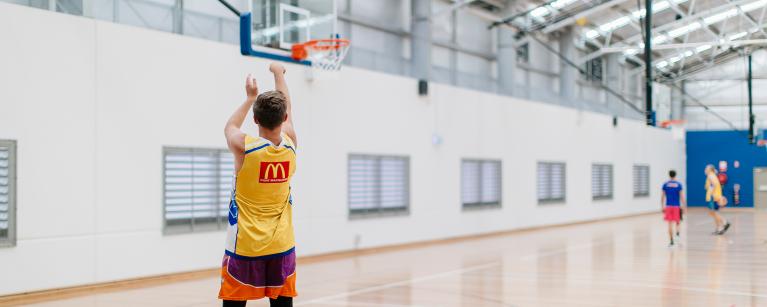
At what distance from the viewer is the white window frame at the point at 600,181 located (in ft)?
88.2

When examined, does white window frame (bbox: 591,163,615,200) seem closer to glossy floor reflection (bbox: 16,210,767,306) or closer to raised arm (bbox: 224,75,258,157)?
glossy floor reflection (bbox: 16,210,767,306)

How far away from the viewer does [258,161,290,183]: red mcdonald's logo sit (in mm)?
3473

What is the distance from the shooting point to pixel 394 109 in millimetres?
16500

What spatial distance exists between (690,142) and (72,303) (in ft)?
111

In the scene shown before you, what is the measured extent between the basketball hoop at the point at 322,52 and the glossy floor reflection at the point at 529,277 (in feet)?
11.3

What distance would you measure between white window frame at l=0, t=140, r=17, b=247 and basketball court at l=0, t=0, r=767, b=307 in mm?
25

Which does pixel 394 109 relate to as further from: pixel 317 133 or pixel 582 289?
pixel 582 289

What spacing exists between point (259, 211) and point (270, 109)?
0.49 meters

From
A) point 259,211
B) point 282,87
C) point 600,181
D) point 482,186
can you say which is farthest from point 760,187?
point 259,211

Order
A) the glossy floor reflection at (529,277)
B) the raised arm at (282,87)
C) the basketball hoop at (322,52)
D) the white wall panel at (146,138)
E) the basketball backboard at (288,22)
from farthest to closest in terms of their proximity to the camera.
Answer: the basketball hoop at (322,52)
the basketball backboard at (288,22)
the white wall panel at (146,138)
the glossy floor reflection at (529,277)
the raised arm at (282,87)

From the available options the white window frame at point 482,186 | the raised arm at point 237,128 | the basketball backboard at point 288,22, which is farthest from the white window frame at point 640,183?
the raised arm at point 237,128

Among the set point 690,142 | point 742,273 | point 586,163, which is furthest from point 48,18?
point 690,142

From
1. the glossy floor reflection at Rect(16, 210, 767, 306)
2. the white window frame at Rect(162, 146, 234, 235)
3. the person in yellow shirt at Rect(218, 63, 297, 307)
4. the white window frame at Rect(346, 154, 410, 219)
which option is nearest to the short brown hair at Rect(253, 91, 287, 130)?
the person in yellow shirt at Rect(218, 63, 297, 307)

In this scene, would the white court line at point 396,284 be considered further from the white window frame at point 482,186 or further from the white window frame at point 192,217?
the white window frame at point 482,186
